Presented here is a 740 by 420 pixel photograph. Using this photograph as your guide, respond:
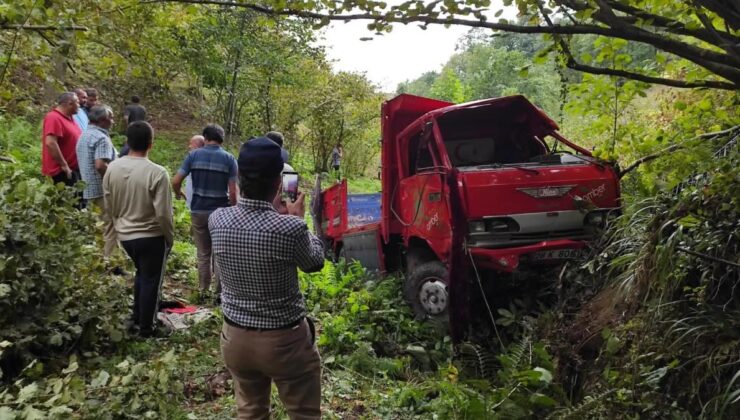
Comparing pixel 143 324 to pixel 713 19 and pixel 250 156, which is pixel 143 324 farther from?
pixel 713 19

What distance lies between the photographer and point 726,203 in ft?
11.9

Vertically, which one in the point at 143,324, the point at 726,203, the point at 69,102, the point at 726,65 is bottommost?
the point at 143,324

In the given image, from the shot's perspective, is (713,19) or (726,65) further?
(713,19)

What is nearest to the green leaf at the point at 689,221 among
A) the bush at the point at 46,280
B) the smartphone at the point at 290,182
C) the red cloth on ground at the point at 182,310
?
the smartphone at the point at 290,182

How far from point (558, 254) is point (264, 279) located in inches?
136

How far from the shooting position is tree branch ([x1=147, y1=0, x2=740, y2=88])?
254cm

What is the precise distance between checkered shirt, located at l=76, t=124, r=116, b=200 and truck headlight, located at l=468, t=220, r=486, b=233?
3.81 metres

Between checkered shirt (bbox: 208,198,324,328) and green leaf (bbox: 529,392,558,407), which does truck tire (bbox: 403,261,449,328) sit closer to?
green leaf (bbox: 529,392,558,407)

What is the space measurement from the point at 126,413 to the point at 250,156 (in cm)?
171

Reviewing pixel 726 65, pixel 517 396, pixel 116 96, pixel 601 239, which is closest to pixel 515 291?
pixel 601 239

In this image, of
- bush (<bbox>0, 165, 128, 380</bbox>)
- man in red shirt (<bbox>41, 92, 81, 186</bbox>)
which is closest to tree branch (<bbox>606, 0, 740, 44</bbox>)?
bush (<bbox>0, 165, 128, 380</bbox>)

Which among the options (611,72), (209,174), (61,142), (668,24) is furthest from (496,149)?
(61,142)

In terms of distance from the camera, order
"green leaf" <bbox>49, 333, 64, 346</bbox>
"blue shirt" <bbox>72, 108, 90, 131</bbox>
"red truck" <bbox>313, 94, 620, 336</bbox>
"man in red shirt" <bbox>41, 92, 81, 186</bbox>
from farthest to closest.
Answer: "blue shirt" <bbox>72, 108, 90, 131</bbox> → "man in red shirt" <bbox>41, 92, 81, 186</bbox> → "red truck" <bbox>313, 94, 620, 336</bbox> → "green leaf" <bbox>49, 333, 64, 346</bbox>

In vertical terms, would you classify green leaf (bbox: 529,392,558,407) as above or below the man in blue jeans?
below
